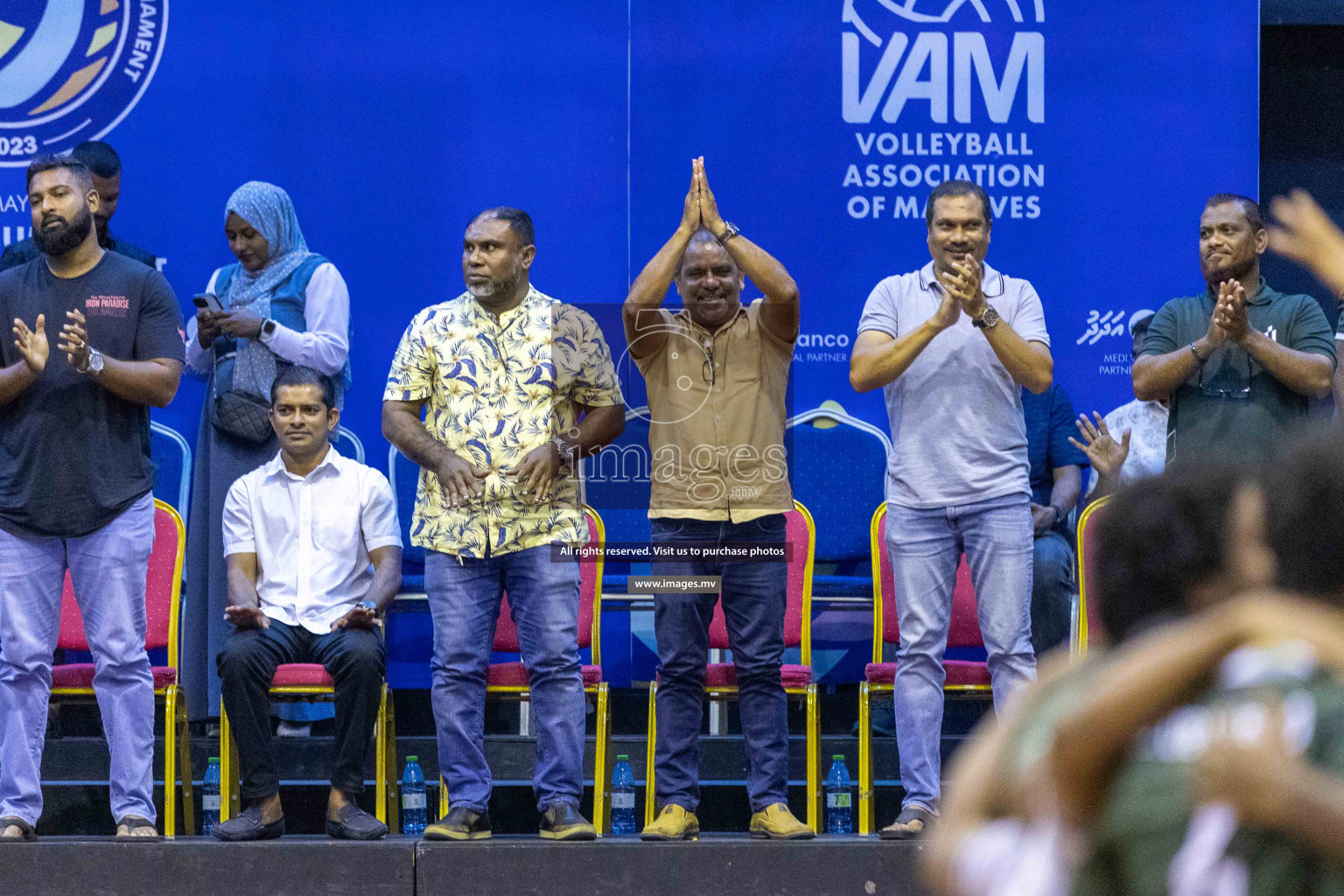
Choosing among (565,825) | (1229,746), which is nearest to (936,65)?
(565,825)

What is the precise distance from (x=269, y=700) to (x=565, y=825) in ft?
3.23

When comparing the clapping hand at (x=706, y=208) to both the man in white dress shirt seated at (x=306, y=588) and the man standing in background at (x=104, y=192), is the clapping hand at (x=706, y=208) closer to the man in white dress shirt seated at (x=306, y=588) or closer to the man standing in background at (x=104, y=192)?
the man in white dress shirt seated at (x=306, y=588)

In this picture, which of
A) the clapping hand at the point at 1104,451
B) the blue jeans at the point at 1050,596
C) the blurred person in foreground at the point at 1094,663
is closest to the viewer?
the blurred person in foreground at the point at 1094,663

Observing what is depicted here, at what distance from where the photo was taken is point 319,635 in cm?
475

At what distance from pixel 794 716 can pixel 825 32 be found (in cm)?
258

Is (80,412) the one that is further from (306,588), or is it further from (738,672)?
(738,672)

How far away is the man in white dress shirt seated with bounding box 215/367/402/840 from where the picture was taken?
455cm

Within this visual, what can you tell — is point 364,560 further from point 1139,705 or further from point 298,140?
point 1139,705

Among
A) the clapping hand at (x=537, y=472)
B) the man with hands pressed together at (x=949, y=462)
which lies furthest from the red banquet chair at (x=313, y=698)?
the man with hands pressed together at (x=949, y=462)

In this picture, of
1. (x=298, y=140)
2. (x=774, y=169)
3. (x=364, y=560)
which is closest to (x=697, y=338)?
(x=364, y=560)

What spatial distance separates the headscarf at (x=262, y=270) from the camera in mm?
5238

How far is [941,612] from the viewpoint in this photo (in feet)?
14.6

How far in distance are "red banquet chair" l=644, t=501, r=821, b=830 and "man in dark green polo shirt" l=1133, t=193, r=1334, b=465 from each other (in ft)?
3.87

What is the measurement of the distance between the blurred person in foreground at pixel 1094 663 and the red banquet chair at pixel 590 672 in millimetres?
3213
